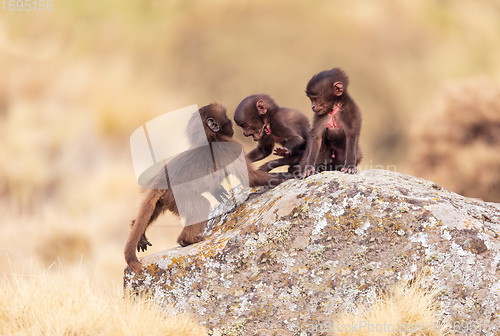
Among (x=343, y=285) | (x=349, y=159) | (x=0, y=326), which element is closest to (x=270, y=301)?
(x=343, y=285)

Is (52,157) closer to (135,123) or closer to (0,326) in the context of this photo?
(135,123)

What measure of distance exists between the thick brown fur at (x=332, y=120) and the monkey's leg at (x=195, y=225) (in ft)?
3.80

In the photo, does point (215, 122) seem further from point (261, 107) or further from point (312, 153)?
point (312, 153)

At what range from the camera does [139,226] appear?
5434 mm

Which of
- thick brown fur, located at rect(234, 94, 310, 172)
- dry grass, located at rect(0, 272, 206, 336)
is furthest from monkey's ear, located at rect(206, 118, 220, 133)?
dry grass, located at rect(0, 272, 206, 336)

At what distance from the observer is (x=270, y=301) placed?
4875mm

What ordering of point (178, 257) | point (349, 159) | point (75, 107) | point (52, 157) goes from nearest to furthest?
point (178, 257)
point (349, 159)
point (52, 157)
point (75, 107)

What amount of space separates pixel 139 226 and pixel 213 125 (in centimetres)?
135

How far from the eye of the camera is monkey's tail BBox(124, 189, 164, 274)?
16.8 ft

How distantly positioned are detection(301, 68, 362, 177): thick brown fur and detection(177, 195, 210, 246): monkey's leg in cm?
116

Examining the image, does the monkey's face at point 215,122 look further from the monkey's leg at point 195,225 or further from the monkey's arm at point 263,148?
the monkey's arm at point 263,148

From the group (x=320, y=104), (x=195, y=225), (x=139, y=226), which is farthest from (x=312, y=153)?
(x=139, y=226)

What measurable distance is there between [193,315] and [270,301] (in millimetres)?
682

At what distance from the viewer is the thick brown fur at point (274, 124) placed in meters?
6.75
